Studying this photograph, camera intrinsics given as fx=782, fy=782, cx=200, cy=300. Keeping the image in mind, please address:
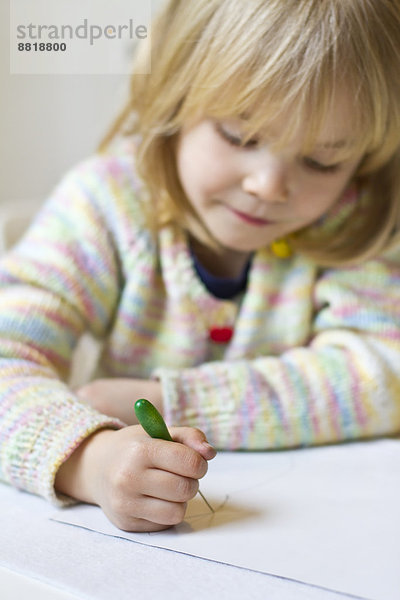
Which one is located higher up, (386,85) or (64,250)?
(386,85)

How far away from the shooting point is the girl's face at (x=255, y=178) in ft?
1.99

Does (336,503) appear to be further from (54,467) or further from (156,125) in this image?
(156,125)

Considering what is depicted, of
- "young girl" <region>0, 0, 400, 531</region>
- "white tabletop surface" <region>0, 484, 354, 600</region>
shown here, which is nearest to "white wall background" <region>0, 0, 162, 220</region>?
"young girl" <region>0, 0, 400, 531</region>

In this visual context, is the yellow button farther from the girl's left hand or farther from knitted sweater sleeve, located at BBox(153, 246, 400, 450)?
the girl's left hand

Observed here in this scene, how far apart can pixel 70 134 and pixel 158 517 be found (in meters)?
0.88

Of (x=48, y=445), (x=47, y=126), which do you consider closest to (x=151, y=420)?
(x=48, y=445)

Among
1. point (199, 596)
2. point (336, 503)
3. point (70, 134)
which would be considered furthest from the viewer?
point (70, 134)

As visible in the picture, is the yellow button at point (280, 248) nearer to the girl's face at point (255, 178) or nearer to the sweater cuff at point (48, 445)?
the girl's face at point (255, 178)

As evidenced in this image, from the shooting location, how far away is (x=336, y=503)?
486mm

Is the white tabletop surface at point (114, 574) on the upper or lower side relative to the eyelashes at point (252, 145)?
lower

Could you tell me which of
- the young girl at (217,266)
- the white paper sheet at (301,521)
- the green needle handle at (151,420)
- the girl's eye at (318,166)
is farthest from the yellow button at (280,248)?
the green needle handle at (151,420)

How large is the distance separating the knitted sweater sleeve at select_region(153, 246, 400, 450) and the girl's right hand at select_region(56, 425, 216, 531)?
0.13 meters

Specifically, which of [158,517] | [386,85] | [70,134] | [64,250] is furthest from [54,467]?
[70,134]

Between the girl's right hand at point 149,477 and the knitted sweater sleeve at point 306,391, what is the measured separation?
134mm
